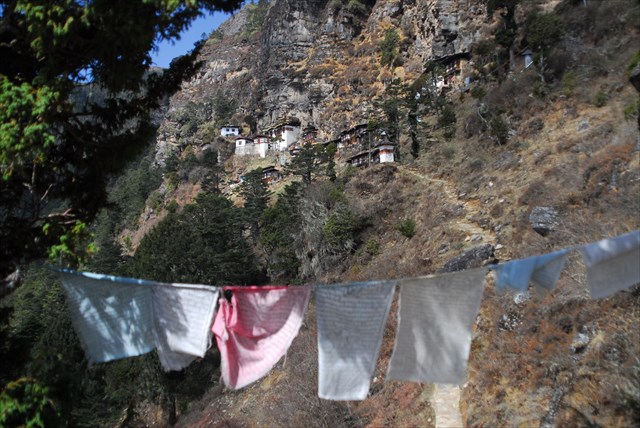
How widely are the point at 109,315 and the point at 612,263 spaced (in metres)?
5.05

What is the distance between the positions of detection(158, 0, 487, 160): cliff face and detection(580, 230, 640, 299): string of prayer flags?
4765cm

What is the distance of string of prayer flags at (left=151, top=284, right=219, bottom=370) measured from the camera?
15.6 ft

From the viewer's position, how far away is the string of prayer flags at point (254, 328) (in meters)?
4.89

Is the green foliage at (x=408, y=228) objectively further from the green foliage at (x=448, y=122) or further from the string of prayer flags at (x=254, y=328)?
the string of prayer flags at (x=254, y=328)

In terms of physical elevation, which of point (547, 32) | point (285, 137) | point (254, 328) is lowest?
point (254, 328)

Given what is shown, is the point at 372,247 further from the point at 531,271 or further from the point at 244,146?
the point at 244,146

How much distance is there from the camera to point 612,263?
463 cm

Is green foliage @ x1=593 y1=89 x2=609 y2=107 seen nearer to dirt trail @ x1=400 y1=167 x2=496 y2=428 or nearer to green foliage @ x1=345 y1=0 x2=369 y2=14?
dirt trail @ x1=400 y1=167 x2=496 y2=428

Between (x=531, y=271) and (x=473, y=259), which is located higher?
(x=531, y=271)

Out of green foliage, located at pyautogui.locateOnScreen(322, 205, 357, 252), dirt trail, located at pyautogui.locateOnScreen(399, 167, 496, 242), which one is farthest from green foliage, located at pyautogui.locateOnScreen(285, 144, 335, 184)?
green foliage, located at pyautogui.locateOnScreen(322, 205, 357, 252)

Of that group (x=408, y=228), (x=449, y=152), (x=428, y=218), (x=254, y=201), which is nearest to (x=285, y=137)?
(x=254, y=201)

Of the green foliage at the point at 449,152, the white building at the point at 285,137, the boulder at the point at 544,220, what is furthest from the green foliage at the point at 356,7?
the boulder at the point at 544,220

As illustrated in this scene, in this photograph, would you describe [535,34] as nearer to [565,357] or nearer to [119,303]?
[565,357]

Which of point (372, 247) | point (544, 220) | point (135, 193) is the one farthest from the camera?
point (135, 193)
